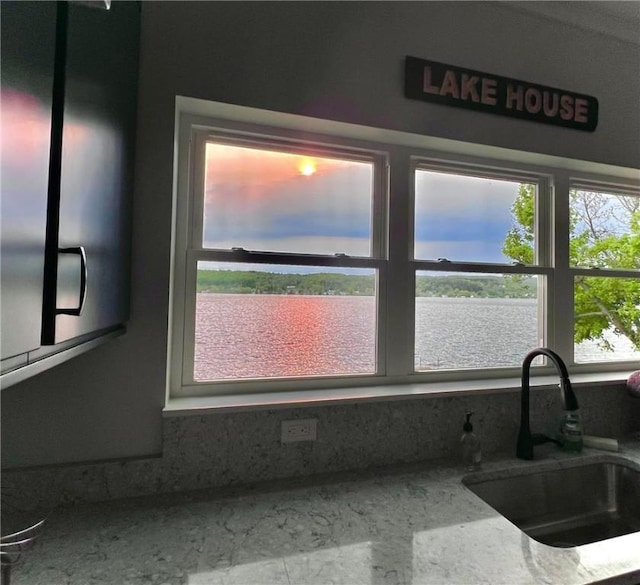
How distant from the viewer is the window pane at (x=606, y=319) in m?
1.95

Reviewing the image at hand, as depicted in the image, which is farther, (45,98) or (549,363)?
(549,363)

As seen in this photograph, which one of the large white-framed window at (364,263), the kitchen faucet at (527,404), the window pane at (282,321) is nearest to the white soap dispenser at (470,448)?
the kitchen faucet at (527,404)

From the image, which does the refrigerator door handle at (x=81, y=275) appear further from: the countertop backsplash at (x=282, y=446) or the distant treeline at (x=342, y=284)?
the distant treeline at (x=342, y=284)

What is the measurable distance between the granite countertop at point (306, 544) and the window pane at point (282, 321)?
442mm

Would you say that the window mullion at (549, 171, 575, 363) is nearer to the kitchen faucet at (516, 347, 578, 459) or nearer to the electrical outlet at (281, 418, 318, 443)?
the kitchen faucet at (516, 347, 578, 459)

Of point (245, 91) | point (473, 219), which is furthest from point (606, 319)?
point (245, 91)

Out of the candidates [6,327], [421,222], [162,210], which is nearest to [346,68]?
[421,222]

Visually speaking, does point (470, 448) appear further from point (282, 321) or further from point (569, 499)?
point (282, 321)

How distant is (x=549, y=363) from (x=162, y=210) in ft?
6.06

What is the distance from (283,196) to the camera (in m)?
1.49

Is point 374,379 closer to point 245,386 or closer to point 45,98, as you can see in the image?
point 245,386

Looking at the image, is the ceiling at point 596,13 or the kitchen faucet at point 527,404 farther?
the ceiling at point 596,13

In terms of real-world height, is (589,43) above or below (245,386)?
above

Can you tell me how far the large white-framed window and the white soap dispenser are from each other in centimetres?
31
